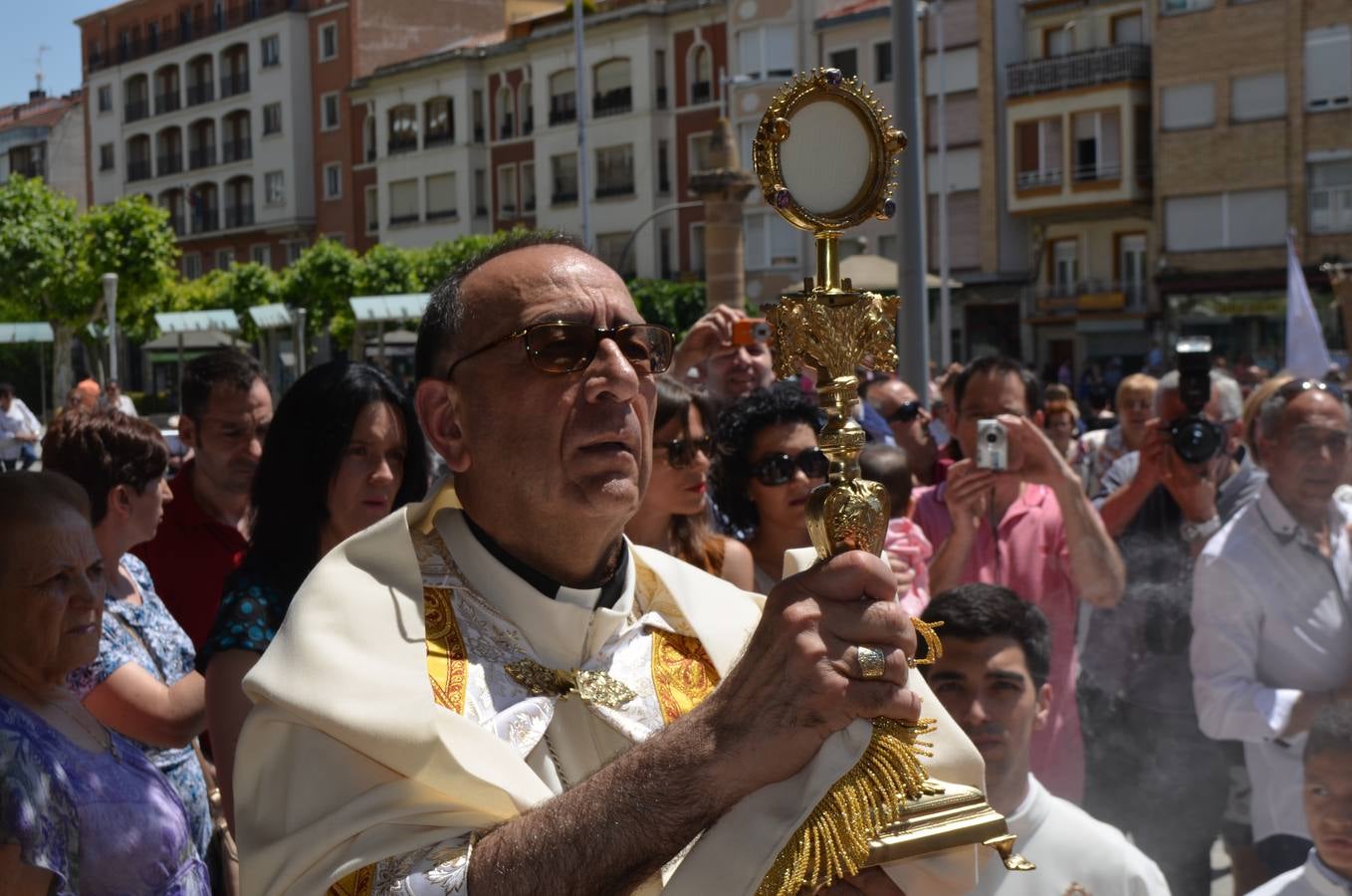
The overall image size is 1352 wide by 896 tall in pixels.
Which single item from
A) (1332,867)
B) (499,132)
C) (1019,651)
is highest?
(499,132)

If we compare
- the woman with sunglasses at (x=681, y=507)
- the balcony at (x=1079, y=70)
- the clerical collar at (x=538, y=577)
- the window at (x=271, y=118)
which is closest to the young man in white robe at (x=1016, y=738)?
the woman with sunglasses at (x=681, y=507)

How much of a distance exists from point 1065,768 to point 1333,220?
3211 centimetres

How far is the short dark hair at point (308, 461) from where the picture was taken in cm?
329

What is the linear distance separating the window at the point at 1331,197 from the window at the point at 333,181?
32.7 meters

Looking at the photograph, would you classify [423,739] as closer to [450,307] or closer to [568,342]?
[568,342]

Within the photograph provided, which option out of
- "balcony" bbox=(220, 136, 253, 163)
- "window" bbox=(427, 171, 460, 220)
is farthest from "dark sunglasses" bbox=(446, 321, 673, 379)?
"balcony" bbox=(220, 136, 253, 163)

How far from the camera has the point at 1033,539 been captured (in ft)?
15.7

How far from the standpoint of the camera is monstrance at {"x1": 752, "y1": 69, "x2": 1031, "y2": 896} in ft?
5.89

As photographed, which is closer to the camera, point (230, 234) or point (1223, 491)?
point (1223, 491)

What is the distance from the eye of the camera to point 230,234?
5738 cm

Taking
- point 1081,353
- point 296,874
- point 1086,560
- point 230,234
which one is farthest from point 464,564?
point 230,234

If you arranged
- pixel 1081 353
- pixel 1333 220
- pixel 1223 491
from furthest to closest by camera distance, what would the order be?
1. pixel 1081 353
2. pixel 1333 220
3. pixel 1223 491

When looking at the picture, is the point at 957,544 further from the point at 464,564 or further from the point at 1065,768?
the point at 464,564

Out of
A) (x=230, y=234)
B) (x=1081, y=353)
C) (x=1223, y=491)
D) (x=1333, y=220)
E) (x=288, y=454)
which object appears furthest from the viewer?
(x=230, y=234)
